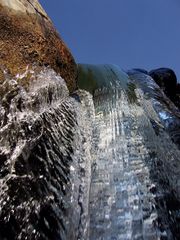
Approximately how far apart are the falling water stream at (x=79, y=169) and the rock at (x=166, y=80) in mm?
4260

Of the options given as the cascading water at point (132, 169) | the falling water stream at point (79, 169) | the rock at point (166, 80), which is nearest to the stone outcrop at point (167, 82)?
the rock at point (166, 80)

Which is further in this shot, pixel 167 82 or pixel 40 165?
pixel 167 82

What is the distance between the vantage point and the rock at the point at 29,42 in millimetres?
3305

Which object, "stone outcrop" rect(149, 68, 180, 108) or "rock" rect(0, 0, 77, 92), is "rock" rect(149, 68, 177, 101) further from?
"rock" rect(0, 0, 77, 92)

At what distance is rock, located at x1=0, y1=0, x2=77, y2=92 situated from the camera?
3305 millimetres

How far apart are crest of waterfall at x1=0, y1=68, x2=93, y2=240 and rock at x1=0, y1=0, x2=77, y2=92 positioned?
0.22 meters

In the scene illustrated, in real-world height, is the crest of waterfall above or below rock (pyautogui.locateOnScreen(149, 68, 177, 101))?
below

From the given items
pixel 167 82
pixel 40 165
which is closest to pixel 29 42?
pixel 40 165

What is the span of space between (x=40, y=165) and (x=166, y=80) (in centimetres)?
665

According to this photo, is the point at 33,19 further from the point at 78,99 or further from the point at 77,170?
the point at 77,170

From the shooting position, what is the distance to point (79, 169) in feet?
10.2

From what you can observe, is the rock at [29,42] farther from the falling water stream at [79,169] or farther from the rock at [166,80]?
the rock at [166,80]

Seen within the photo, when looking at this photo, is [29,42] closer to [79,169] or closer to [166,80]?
[79,169]

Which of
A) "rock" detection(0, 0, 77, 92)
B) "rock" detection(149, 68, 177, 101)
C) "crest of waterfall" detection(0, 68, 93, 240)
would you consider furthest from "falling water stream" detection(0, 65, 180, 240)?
"rock" detection(149, 68, 177, 101)
